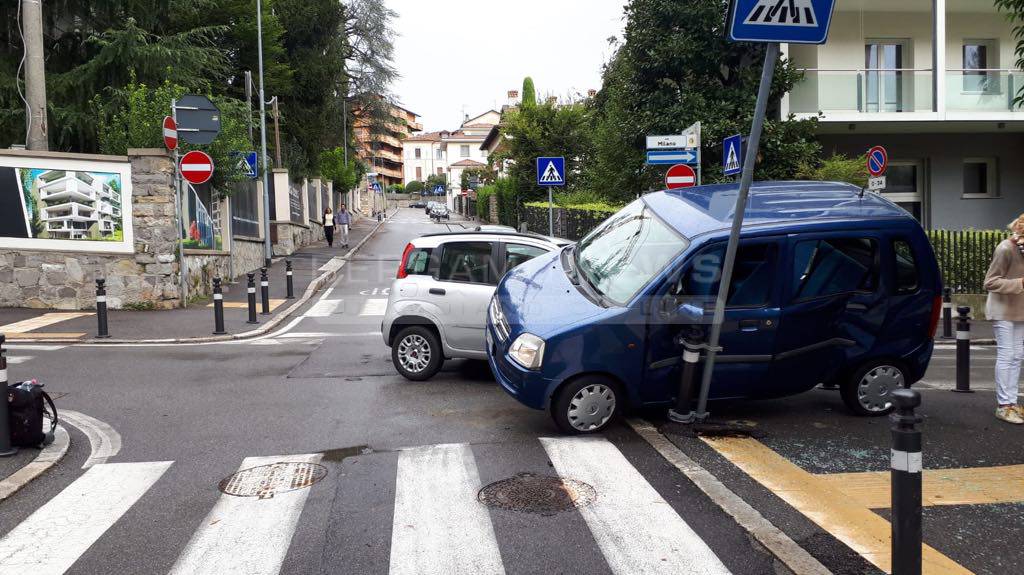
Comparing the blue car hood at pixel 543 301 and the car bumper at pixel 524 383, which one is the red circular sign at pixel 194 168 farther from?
the car bumper at pixel 524 383

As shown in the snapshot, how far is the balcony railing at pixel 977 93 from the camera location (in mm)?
21625

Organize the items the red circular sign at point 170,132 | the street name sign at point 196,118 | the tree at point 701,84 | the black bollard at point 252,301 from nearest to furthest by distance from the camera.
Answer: the black bollard at point 252,301, the red circular sign at point 170,132, the street name sign at point 196,118, the tree at point 701,84

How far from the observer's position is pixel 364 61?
170 ft

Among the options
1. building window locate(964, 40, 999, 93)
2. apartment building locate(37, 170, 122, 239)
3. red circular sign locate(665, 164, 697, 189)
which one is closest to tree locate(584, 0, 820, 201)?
red circular sign locate(665, 164, 697, 189)

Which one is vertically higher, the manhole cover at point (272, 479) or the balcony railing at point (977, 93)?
the balcony railing at point (977, 93)

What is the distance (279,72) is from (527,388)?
2986cm

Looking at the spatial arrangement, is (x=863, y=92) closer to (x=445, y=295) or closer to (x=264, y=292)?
(x=264, y=292)

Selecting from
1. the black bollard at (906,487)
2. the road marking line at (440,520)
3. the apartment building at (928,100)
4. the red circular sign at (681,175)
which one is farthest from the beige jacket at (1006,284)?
the apartment building at (928,100)

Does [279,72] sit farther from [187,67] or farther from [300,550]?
[300,550]

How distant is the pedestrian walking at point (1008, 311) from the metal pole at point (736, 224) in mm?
2385

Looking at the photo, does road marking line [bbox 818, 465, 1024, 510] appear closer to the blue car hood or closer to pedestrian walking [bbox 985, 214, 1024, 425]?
pedestrian walking [bbox 985, 214, 1024, 425]

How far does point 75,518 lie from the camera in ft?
15.7

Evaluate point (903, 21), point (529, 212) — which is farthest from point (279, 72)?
point (903, 21)

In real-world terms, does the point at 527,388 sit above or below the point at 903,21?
below
